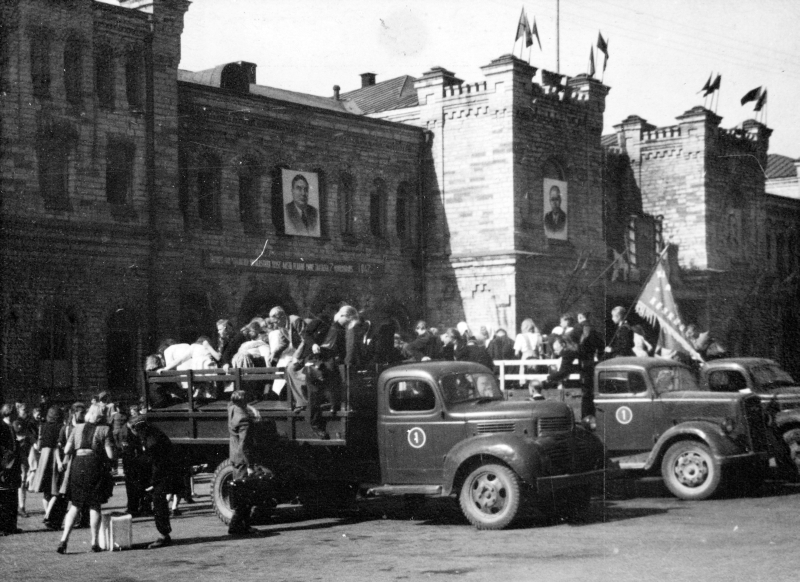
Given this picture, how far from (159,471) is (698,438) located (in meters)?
7.23

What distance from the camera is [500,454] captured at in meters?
13.1

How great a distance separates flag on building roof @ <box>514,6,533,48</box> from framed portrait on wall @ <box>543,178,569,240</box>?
4.31m

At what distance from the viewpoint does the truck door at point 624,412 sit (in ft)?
53.6

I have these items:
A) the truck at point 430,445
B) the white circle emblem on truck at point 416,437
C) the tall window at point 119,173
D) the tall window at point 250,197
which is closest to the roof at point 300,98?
the tall window at point 250,197

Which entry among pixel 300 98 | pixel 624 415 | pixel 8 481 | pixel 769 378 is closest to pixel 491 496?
pixel 624 415

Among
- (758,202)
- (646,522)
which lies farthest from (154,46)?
(758,202)

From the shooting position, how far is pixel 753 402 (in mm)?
16047

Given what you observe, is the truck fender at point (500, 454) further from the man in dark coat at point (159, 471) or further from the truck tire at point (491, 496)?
the man in dark coat at point (159, 471)

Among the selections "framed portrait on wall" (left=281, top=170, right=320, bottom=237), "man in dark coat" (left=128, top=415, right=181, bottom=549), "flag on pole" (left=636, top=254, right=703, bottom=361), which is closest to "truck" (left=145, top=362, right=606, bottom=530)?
"man in dark coat" (left=128, top=415, right=181, bottom=549)

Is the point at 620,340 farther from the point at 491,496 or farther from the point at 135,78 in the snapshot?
the point at 135,78

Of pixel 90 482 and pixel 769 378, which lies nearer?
pixel 90 482

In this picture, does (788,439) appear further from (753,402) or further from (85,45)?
(85,45)

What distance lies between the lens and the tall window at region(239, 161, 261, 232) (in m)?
31.0

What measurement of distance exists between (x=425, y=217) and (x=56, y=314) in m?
14.3
